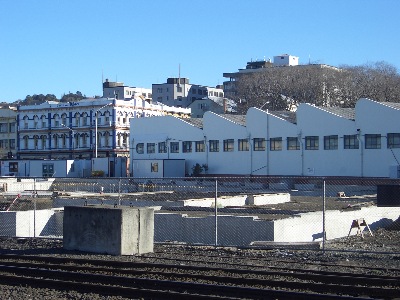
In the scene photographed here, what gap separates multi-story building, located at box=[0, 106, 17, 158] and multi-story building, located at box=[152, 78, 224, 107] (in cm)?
6350

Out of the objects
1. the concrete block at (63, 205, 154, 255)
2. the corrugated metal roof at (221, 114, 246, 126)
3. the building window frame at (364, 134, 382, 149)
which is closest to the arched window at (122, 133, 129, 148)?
the corrugated metal roof at (221, 114, 246, 126)

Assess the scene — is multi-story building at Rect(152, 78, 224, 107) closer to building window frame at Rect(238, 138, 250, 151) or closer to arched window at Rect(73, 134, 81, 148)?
arched window at Rect(73, 134, 81, 148)

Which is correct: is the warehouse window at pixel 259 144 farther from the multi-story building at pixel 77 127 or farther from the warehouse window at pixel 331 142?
the multi-story building at pixel 77 127

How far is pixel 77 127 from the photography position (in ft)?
311

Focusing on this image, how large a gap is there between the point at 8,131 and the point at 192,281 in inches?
3715

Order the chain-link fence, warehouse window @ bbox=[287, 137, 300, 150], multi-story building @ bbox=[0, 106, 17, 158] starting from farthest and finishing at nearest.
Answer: multi-story building @ bbox=[0, 106, 17, 158]
warehouse window @ bbox=[287, 137, 300, 150]
the chain-link fence

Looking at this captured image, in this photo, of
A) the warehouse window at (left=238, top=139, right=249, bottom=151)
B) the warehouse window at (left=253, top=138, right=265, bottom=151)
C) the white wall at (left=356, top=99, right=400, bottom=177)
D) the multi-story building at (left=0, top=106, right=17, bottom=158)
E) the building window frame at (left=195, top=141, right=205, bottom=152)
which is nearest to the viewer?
the white wall at (left=356, top=99, right=400, bottom=177)

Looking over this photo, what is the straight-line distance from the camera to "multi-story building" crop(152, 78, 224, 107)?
16562 centimetres

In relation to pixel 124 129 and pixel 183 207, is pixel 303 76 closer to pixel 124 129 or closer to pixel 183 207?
pixel 124 129

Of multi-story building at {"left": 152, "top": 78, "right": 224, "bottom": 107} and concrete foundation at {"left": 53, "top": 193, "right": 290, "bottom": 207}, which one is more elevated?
multi-story building at {"left": 152, "top": 78, "right": 224, "bottom": 107}

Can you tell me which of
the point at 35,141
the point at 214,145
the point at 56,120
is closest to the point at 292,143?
the point at 214,145

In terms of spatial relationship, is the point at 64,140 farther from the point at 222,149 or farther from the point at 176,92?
the point at 176,92

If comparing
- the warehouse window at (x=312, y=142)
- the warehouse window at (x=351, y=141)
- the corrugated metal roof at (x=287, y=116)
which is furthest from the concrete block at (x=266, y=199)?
the corrugated metal roof at (x=287, y=116)

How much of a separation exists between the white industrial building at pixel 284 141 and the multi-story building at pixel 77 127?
22.4ft
